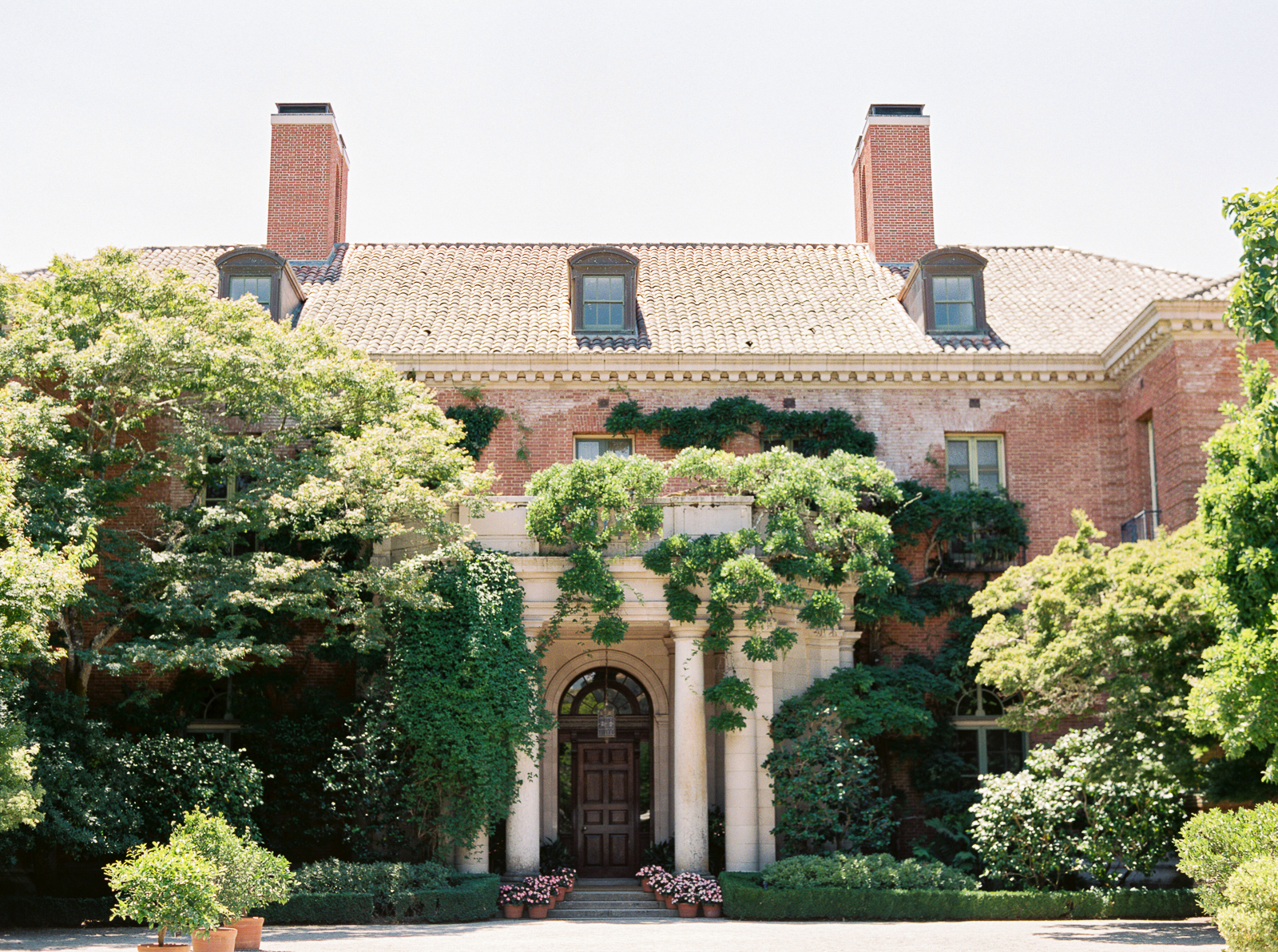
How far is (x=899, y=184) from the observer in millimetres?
30297

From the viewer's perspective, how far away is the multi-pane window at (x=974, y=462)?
25922 mm

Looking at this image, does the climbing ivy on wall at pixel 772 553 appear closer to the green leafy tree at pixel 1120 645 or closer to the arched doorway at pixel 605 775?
the green leafy tree at pixel 1120 645

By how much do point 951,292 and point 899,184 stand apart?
174 inches

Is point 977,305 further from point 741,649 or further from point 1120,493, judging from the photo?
point 741,649

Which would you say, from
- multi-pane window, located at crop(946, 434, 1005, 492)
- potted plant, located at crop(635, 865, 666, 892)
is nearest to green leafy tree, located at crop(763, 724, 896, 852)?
potted plant, located at crop(635, 865, 666, 892)

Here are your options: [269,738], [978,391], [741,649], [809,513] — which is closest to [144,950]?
[269,738]

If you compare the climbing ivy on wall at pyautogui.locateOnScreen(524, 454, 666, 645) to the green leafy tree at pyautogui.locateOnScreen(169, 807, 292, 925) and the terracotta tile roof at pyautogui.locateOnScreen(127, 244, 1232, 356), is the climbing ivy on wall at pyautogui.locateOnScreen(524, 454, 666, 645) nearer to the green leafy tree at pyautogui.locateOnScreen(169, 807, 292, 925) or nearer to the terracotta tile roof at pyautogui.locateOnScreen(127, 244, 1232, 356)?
the terracotta tile roof at pyautogui.locateOnScreen(127, 244, 1232, 356)

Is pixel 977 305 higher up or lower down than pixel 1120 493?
higher up

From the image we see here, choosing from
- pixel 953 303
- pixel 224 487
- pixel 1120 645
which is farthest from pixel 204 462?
pixel 953 303

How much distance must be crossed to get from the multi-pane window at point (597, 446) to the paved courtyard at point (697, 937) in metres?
9.70

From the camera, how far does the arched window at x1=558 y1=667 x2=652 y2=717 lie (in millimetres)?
24609

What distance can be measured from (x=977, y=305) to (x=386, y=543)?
12.6 m

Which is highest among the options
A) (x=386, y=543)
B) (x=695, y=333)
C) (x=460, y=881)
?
(x=695, y=333)

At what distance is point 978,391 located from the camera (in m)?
26.0
